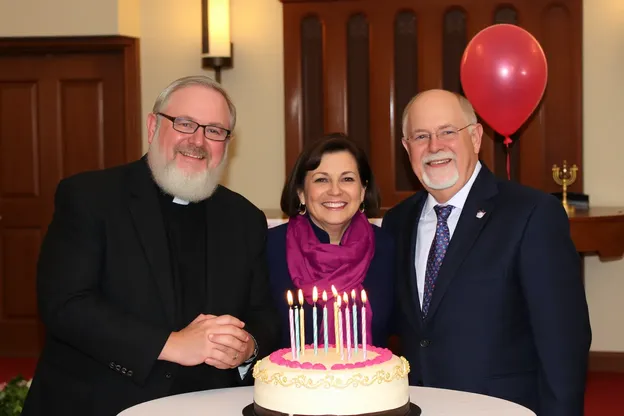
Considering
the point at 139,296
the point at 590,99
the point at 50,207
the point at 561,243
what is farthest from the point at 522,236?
the point at 50,207

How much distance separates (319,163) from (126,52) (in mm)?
3878

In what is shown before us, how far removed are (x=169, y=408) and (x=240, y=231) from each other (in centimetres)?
79

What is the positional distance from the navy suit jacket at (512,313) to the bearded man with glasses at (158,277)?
574 millimetres

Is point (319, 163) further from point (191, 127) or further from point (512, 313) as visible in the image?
point (512, 313)

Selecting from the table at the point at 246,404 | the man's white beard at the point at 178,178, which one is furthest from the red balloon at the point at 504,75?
the table at the point at 246,404

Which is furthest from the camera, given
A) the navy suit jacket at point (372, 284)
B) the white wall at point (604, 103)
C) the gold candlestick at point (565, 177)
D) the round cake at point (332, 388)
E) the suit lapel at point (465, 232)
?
the white wall at point (604, 103)

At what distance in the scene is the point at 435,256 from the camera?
312 centimetres

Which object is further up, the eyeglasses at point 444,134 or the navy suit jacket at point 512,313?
the eyeglasses at point 444,134

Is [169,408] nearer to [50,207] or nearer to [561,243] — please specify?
[561,243]

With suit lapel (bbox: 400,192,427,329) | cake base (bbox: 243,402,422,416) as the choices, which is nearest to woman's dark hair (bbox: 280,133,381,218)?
suit lapel (bbox: 400,192,427,329)

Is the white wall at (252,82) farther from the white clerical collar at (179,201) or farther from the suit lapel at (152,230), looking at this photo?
the suit lapel at (152,230)

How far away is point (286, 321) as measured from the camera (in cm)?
342

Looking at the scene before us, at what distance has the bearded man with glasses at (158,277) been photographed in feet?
9.06


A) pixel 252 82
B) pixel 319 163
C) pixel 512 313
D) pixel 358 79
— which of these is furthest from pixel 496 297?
pixel 252 82
